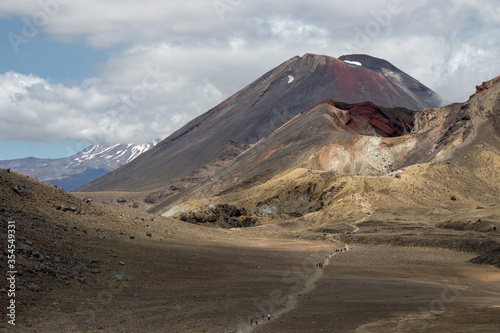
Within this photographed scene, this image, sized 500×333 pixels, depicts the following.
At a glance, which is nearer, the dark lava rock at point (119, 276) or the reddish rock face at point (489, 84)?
the dark lava rock at point (119, 276)

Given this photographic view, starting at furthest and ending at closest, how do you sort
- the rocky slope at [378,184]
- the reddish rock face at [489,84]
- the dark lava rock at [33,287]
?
the reddish rock face at [489,84] < the rocky slope at [378,184] < the dark lava rock at [33,287]

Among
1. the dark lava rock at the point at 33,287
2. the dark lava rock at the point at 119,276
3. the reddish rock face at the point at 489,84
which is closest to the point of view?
the dark lava rock at the point at 33,287

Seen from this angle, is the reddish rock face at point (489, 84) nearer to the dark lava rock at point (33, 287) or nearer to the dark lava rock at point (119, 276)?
the dark lava rock at point (119, 276)

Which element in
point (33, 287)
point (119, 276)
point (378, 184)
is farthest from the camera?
point (378, 184)

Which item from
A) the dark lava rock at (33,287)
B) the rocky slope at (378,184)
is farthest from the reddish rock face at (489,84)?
the dark lava rock at (33,287)

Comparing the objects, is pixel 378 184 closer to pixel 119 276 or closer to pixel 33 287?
pixel 119 276

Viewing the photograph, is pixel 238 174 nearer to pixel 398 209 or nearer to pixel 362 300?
pixel 398 209

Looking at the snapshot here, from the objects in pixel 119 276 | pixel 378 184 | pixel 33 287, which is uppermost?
pixel 378 184

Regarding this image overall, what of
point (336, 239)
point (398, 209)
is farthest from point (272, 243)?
point (398, 209)

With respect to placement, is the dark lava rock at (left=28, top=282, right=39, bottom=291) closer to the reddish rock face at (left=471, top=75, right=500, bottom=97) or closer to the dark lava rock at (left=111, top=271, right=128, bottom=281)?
the dark lava rock at (left=111, top=271, right=128, bottom=281)

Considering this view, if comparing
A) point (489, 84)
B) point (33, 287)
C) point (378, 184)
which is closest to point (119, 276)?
point (33, 287)

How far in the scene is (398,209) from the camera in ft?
262

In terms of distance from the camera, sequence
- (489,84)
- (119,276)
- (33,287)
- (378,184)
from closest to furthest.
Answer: (33,287), (119,276), (378,184), (489,84)

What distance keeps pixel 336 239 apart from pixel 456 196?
25.7m
